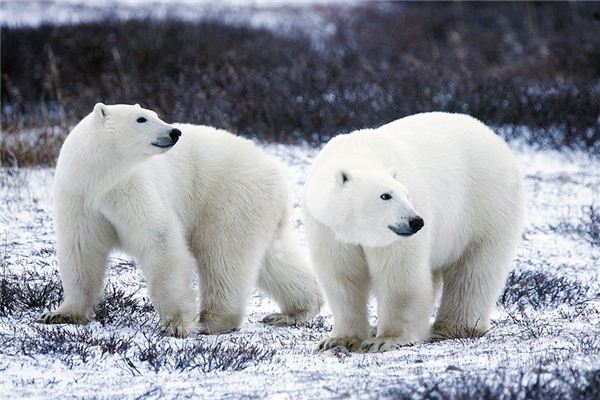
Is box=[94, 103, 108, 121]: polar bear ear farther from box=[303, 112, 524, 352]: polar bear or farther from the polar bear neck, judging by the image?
box=[303, 112, 524, 352]: polar bear

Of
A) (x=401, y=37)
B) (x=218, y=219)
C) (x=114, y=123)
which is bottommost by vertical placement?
(x=401, y=37)

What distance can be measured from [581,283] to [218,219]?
80.1 inches

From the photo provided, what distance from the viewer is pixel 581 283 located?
534 cm

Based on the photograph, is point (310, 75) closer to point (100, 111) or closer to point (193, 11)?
point (100, 111)

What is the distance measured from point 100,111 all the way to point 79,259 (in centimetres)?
64

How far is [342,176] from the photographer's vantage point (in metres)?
3.60

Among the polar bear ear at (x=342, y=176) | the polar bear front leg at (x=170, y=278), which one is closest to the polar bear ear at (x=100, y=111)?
the polar bear front leg at (x=170, y=278)

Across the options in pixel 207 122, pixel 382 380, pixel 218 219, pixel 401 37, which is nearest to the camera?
pixel 382 380

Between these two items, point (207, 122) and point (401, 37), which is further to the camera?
point (401, 37)

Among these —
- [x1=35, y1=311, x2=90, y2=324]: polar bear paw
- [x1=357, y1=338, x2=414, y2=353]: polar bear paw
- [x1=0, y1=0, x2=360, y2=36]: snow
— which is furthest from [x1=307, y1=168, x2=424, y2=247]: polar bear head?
[x1=0, y1=0, x2=360, y2=36]: snow

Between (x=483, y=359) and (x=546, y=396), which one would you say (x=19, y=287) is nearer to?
(x=483, y=359)

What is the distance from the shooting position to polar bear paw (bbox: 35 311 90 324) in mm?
4324

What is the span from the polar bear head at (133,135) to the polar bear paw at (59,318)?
0.73 m

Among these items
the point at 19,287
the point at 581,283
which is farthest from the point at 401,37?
the point at 19,287
